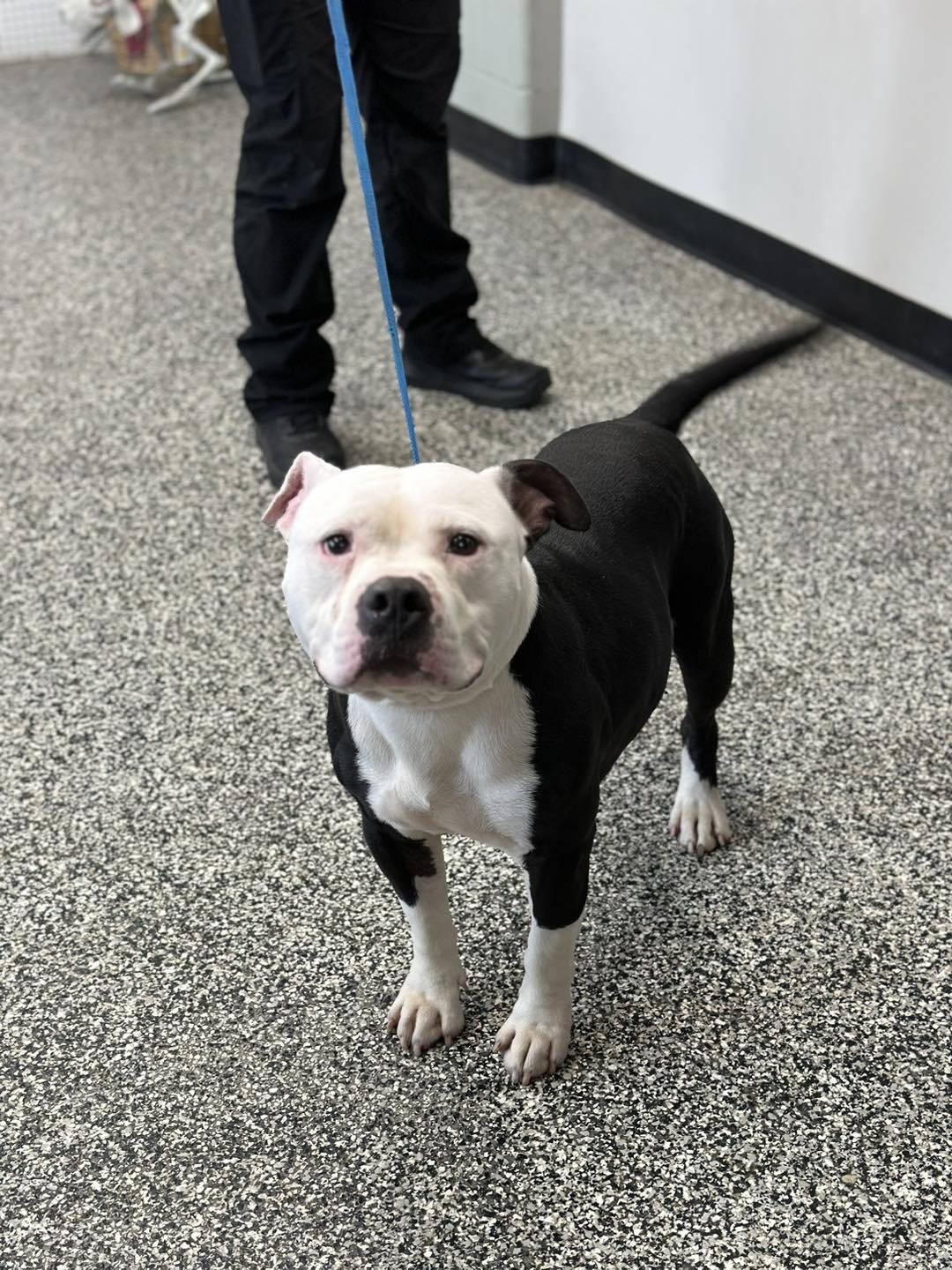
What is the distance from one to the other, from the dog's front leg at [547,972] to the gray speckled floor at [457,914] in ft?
0.10

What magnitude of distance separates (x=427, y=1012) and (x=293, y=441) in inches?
45.7

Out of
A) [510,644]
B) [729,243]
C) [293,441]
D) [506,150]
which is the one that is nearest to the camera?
[510,644]

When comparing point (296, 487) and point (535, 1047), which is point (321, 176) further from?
point (535, 1047)

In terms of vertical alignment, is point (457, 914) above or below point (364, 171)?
below

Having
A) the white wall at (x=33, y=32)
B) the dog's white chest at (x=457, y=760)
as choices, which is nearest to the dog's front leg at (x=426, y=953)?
the dog's white chest at (x=457, y=760)

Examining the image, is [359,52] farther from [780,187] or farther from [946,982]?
[946,982]

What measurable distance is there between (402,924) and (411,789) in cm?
39

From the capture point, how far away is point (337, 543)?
2.88 feet

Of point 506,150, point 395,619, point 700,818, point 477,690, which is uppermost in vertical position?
point 395,619

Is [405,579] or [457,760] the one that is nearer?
[405,579]

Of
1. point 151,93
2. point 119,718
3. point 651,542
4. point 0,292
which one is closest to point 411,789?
point 651,542

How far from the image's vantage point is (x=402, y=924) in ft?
4.42

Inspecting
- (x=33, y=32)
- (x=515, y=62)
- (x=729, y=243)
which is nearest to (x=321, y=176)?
(x=729, y=243)

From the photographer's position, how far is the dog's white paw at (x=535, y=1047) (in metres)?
1.18
